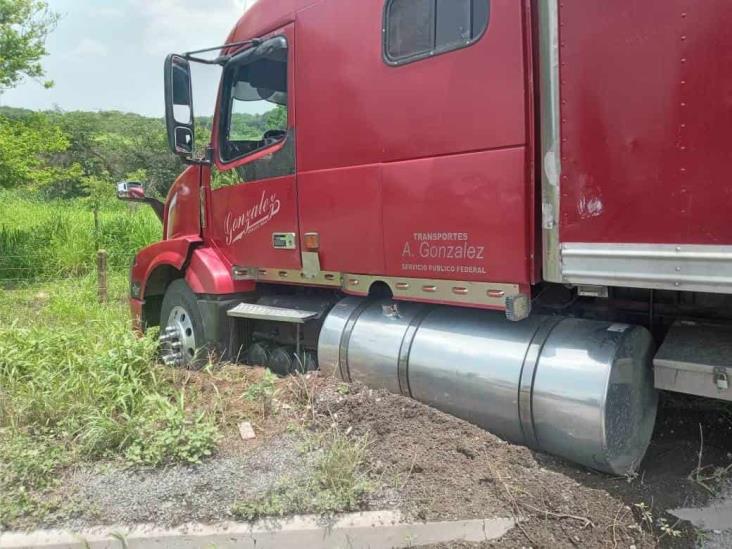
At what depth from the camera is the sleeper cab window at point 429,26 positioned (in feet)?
10.9

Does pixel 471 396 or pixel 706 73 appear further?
pixel 471 396

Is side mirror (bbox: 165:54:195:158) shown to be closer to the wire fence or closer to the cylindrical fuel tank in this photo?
the cylindrical fuel tank

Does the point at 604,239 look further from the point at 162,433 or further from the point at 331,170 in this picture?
the point at 162,433

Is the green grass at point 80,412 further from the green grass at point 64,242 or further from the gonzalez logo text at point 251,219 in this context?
the green grass at point 64,242

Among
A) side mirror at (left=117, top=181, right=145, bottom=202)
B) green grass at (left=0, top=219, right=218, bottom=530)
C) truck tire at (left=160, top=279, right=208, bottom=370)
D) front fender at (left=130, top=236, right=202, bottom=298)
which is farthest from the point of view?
side mirror at (left=117, top=181, right=145, bottom=202)

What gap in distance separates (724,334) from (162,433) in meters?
3.02

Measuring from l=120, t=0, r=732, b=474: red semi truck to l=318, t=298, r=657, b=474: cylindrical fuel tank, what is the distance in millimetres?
12

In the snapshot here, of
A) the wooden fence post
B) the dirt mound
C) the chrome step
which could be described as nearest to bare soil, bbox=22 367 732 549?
the dirt mound

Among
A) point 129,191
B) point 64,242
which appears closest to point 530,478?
point 129,191

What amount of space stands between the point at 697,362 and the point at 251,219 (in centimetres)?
341

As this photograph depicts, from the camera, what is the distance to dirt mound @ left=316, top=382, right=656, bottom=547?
2791 millimetres

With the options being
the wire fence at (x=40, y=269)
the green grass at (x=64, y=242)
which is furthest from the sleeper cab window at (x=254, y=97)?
the green grass at (x=64, y=242)

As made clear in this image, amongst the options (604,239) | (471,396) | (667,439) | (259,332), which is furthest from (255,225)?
(667,439)

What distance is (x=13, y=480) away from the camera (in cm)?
308
